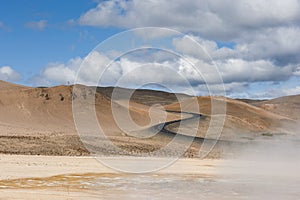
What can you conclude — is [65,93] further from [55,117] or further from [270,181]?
[270,181]

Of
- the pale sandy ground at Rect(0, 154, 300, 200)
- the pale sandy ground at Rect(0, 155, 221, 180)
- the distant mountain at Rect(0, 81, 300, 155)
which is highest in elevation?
the distant mountain at Rect(0, 81, 300, 155)

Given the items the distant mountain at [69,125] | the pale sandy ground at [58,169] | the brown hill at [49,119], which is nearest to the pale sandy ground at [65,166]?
the pale sandy ground at [58,169]

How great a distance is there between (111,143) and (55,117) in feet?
64.8

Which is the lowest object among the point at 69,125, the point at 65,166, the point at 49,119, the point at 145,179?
the point at 145,179

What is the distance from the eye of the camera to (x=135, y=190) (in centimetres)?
1994

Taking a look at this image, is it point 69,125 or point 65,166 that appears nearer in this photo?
point 65,166

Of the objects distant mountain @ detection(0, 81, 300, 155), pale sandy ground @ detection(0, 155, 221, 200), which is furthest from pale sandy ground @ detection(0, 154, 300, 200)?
distant mountain @ detection(0, 81, 300, 155)

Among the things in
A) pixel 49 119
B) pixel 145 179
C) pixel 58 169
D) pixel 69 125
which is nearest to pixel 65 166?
pixel 58 169

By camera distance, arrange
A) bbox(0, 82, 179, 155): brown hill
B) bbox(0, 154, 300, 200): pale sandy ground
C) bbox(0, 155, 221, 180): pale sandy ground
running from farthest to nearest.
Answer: bbox(0, 82, 179, 155): brown hill, bbox(0, 155, 221, 180): pale sandy ground, bbox(0, 154, 300, 200): pale sandy ground

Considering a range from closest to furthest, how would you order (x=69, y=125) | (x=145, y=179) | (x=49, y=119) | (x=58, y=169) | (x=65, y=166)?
1. (x=145, y=179)
2. (x=58, y=169)
3. (x=65, y=166)
4. (x=69, y=125)
5. (x=49, y=119)

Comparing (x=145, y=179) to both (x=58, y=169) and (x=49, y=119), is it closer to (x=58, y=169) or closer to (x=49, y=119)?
(x=58, y=169)

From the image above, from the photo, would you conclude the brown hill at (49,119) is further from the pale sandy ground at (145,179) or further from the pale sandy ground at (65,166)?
the pale sandy ground at (145,179)

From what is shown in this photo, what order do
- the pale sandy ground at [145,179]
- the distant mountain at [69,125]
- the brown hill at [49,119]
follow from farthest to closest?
the brown hill at [49,119], the distant mountain at [69,125], the pale sandy ground at [145,179]

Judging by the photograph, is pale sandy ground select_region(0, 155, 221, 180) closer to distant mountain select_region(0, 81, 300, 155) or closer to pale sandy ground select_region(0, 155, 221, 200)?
pale sandy ground select_region(0, 155, 221, 200)
